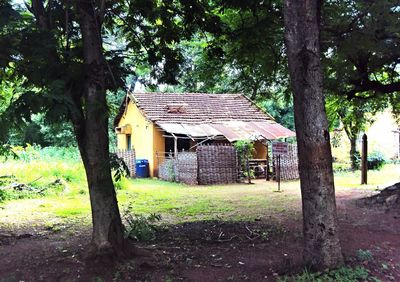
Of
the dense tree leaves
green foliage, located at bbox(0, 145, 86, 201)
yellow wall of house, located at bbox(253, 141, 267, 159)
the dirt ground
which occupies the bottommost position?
the dirt ground

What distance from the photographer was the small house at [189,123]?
24.2m

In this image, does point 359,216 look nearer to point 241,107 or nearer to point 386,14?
Answer: point 386,14

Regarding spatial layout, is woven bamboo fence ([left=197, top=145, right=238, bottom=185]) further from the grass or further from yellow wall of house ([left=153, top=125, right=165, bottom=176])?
yellow wall of house ([left=153, top=125, right=165, bottom=176])

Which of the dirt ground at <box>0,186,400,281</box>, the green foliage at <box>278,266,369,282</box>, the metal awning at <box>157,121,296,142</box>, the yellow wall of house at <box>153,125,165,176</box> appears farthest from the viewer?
the yellow wall of house at <box>153,125,165,176</box>

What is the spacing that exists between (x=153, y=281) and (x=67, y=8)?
4.14m

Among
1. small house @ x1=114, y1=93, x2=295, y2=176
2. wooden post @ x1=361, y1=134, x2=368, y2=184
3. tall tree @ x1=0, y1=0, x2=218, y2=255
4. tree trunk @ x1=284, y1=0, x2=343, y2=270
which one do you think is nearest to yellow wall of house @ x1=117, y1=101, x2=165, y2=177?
small house @ x1=114, y1=93, x2=295, y2=176

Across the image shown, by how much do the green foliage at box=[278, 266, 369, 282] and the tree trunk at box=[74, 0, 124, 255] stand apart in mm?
2512

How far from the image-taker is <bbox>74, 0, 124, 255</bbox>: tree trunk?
6.35m

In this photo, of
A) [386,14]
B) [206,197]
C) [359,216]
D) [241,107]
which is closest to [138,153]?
[241,107]

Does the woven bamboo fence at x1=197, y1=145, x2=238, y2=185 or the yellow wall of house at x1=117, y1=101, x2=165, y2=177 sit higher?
the yellow wall of house at x1=117, y1=101, x2=165, y2=177

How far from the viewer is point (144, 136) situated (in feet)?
88.9

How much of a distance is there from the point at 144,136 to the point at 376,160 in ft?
47.6

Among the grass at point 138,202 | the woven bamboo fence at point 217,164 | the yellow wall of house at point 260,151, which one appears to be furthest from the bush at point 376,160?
the woven bamboo fence at point 217,164

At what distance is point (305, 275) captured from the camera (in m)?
5.34
